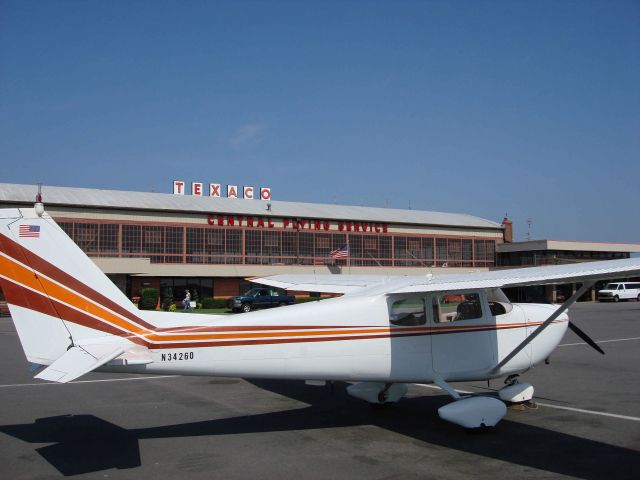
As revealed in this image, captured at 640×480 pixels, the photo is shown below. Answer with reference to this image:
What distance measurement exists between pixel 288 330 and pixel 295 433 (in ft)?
A: 4.82

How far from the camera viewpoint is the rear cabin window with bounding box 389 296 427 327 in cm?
809

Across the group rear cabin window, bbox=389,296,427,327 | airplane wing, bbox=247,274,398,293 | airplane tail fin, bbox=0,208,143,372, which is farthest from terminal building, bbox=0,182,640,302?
airplane tail fin, bbox=0,208,143,372

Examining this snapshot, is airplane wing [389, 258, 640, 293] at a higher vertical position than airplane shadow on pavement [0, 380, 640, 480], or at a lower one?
higher

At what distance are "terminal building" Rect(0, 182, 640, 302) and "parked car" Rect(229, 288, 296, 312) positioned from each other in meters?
3.59

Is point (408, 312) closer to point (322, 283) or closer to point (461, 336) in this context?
point (461, 336)

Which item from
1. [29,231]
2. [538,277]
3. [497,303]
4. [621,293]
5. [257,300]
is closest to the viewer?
[29,231]

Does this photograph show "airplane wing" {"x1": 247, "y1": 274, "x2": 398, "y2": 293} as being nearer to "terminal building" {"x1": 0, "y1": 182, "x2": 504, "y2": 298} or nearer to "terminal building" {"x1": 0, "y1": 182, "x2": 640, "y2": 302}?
"terminal building" {"x1": 0, "y1": 182, "x2": 640, "y2": 302}

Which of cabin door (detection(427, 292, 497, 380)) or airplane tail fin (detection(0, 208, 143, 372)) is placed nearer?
airplane tail fin (detection(0, 208, 143, 372))

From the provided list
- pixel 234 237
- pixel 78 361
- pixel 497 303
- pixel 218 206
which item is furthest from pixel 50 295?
pixel 218 206

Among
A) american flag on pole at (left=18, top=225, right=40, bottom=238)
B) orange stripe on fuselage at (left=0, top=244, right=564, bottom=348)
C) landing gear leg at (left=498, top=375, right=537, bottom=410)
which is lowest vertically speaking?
landing gear leg at (left=498, top=375, right=537, bottom=410)

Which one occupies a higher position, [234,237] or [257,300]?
[234,237]

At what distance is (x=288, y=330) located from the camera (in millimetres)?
7645

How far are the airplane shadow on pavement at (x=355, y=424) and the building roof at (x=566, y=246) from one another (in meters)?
47.7

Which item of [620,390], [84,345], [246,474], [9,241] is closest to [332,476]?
[246,474]
